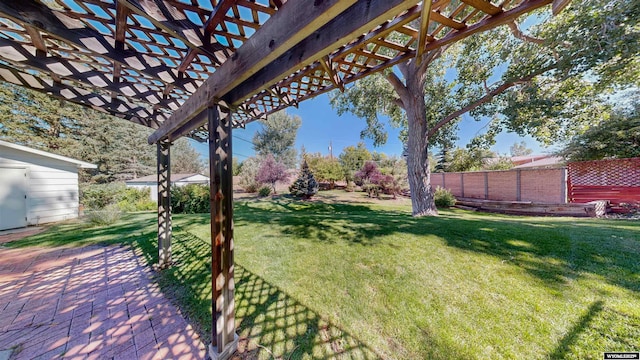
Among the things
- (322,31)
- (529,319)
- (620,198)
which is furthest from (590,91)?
(322,31)

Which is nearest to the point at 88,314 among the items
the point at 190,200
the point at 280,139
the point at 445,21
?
the point at 445,21

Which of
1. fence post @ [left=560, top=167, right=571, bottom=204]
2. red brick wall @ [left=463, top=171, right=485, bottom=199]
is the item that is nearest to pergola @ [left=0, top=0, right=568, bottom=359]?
fence post @ [left=560, top=167, right=571, bottom=204]

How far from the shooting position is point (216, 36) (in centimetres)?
135

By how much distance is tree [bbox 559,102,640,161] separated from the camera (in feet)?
20.9

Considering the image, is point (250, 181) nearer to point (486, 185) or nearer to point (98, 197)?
point (98, 197)

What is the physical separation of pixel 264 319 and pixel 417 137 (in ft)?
17.3

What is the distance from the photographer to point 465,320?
1.57 metres

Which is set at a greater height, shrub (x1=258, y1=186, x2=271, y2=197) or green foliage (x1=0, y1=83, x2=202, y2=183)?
green foliage (x1=0, y1=83, x2=202, y2=183)

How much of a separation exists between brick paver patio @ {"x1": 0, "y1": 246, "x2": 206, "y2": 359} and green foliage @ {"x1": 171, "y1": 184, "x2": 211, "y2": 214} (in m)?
4.19

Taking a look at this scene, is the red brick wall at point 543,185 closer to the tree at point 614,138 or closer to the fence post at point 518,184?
the fence post at point 518,184

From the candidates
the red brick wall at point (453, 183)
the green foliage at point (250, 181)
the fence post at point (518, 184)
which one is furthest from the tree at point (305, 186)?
the fence post at point (518, 184)

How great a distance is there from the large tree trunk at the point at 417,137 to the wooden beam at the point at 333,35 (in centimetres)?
473

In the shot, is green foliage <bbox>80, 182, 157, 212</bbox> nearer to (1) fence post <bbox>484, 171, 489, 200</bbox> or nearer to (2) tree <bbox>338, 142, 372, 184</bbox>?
(2) tree <bbox>338, 142, 372, 184</bbox>

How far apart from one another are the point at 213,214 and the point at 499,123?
7.93 meters
